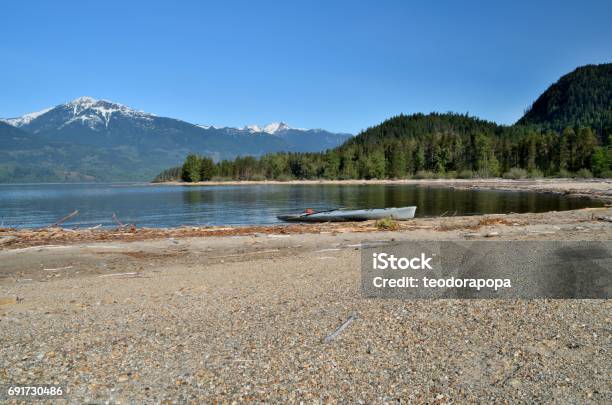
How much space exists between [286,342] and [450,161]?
152m

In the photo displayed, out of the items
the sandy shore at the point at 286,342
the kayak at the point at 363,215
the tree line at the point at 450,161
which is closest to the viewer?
the sandy shore at the point at 286,342

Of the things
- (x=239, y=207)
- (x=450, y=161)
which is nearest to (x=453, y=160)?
(x=450, y=161)

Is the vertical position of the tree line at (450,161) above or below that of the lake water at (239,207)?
above

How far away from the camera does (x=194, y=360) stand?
6270mm

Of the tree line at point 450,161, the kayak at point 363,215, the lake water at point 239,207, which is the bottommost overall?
the lake water at point 239,207

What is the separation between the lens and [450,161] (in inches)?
5851

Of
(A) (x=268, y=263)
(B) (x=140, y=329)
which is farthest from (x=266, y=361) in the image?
(A) (x=268, y=263)

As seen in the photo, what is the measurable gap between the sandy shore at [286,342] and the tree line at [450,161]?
108815 mm

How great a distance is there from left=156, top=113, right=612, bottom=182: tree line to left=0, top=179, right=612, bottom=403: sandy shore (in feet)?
357

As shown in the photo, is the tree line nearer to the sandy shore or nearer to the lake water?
the lake water

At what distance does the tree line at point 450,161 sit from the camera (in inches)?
4473

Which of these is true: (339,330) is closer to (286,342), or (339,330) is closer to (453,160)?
(286,342)

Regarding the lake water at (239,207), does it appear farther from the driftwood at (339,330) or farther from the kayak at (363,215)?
the driftwood at (339,330)

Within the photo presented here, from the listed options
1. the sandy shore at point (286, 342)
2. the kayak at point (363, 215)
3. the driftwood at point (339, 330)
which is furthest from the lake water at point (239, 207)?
the driftwood at point (339, 330)
